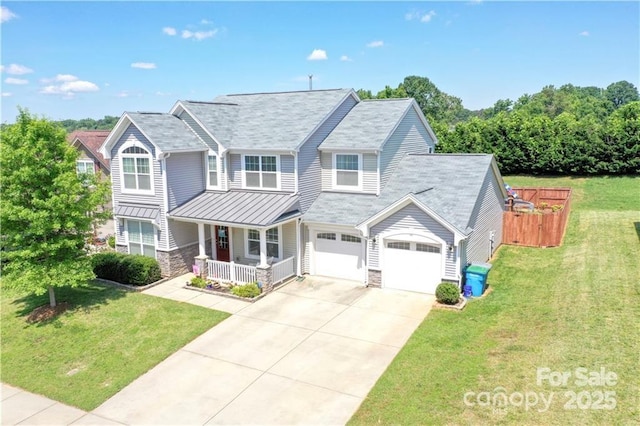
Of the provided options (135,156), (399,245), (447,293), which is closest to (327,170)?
(399,245)

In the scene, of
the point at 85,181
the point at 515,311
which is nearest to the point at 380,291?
the point at 515,311

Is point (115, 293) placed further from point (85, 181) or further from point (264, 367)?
point (264, 367)

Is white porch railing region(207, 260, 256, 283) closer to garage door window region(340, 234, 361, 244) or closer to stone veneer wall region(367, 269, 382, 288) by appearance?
garage door window region(340, 234, 361, 244)

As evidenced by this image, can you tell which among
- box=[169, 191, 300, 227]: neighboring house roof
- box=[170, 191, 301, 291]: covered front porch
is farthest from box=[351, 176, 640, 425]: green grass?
box=[169, 191, 300, 227]: neighboring house roof

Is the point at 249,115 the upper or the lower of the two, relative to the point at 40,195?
upper

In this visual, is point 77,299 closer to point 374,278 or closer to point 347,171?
point 374,278

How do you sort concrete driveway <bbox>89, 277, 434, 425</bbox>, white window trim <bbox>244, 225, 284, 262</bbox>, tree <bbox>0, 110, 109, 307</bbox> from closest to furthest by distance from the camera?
1. concrete driveway <bbox>89, 277, 434, 425</bbox>
2. tree <bbox>0, 110, 109, 307</bbox>
3. white window trim <bbox>244, 225, 284, 262</bbox>

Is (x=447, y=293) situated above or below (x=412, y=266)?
below
